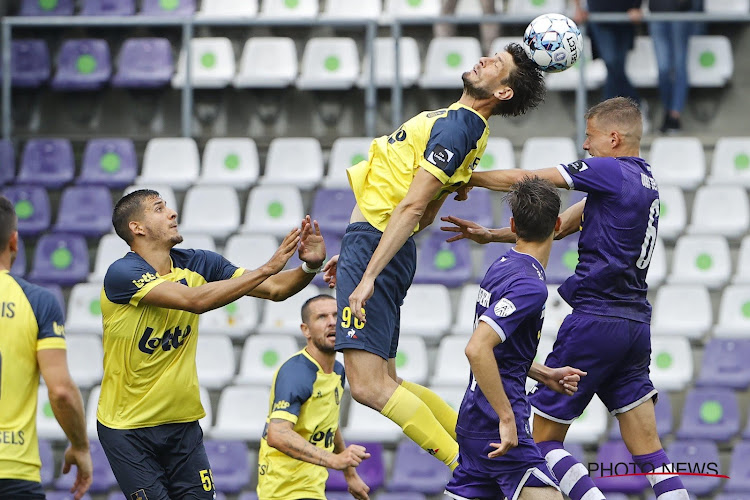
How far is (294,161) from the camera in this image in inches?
453

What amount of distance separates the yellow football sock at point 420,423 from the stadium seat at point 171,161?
6005 millimetres

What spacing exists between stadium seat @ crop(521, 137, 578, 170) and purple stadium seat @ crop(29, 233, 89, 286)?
409 centimetres

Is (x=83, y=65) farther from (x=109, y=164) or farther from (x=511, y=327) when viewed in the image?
(x=511, y=327)

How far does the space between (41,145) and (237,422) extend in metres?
3.97

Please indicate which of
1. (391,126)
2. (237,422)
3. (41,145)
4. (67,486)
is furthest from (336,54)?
(67,486)

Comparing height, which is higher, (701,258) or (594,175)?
(594,175)

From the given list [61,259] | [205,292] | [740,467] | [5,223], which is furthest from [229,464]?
[5,223]

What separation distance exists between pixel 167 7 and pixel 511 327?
856cm

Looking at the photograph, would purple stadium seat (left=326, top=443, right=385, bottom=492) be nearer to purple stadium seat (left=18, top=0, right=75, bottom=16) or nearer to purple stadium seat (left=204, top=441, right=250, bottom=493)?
purple stadium seat (left=204, top=441, right=250, bottom=493)

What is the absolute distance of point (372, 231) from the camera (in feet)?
19.6

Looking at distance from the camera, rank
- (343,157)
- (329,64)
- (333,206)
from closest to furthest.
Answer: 1. (333,206)
2. (343,157)
3. (329,64)

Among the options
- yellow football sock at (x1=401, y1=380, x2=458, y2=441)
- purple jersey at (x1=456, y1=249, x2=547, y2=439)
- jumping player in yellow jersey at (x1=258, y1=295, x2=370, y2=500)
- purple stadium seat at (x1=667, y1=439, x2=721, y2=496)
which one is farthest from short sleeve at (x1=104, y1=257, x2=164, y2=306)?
purple stadium seat at (x1=667, y1=439, x2=721, y2=496)

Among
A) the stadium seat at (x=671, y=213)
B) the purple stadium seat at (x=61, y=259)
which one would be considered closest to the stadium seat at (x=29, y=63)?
the purple stadium seat at (x=61, y=259)

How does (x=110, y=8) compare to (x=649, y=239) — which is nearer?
(x=649, y=239)
